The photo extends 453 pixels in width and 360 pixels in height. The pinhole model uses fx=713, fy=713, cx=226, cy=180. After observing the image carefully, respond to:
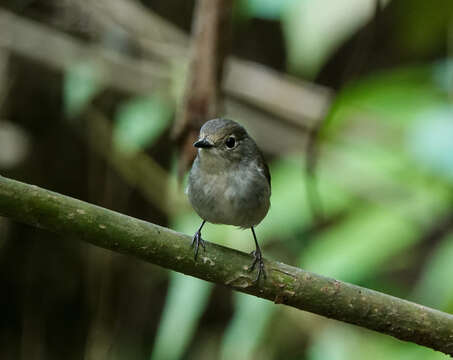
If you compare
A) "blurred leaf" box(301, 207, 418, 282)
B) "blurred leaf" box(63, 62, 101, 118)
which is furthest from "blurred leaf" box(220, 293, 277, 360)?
"blurred leaf" box(63, 62, 101, 118)

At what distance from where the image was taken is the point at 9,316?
5.27 meters

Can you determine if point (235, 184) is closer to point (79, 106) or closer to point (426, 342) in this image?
point (426, 342)

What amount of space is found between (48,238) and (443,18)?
10.6 ft

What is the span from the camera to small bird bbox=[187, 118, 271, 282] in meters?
2.67

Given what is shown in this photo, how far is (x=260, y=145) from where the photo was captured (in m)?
5.01

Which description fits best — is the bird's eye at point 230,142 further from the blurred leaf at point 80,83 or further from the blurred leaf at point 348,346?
the blurred leaf at point 80,83

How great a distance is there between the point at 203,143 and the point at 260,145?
240 centimetres

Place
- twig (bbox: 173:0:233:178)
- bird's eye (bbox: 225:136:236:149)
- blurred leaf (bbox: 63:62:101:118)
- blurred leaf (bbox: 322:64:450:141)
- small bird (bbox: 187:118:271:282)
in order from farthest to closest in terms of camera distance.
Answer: blurred leaf (bbox: 63:62:101:118) < blurred leaf (bbox: 322:64:450:141) < bird's eye (bbox: 225:136:236:149) < small bird (bbox: 187:118:271:282) < twig (bbox: 173:0:233:178)

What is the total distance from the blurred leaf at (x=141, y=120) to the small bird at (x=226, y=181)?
1103 mm

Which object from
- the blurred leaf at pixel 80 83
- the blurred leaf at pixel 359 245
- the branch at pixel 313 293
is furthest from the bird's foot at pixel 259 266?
the blurred leaf at pixel 80 83

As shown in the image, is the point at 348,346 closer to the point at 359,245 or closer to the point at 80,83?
the point at 359,245

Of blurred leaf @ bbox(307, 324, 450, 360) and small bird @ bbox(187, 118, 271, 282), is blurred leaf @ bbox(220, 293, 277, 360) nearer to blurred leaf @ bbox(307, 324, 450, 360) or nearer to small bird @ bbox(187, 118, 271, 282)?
blurred leaf @ bbox(307, 324, 450, 360)

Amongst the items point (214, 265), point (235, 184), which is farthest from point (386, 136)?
point (214, 265)

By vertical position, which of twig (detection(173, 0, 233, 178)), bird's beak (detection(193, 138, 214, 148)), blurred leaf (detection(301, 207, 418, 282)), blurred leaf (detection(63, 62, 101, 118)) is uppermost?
twig (detection(173, 0, 233, 178))
